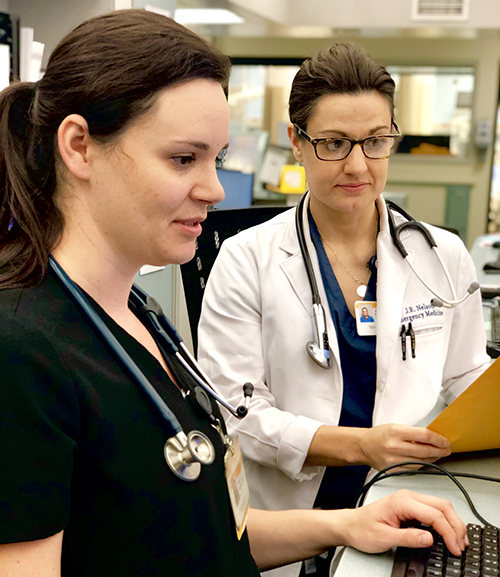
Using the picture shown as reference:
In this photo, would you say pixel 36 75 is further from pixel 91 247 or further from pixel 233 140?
pixel 233 140

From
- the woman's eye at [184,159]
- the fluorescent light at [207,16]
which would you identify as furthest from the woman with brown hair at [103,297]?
the fluorescent light at [207,16]

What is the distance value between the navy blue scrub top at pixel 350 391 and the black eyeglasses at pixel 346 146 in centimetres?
29

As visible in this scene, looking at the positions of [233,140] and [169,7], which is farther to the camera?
[233,140]

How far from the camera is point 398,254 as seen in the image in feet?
4.60

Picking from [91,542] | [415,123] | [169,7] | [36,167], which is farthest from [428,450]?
[415,123]

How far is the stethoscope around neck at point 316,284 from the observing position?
1.28 metres

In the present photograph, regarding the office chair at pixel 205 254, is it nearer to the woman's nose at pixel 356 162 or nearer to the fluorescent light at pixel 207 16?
the woman's nose at pixel 356 162

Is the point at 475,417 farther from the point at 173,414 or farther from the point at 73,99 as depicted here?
the point at 73,99

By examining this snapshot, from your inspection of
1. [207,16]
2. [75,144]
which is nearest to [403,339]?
[75,144]

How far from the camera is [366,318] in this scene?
4.44 ft

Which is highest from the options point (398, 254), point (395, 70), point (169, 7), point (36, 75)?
point (395, 70)

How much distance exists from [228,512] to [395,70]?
661cm

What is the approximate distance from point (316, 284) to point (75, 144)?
0.76m

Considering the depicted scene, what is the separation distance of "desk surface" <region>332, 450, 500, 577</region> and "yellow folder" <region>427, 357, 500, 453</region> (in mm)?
27
